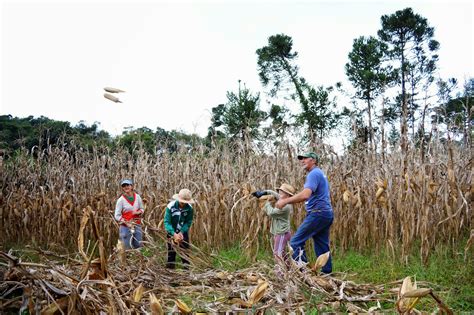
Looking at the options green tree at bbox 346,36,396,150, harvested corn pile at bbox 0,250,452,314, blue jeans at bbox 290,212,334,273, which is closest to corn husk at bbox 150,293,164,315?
harvested corn pile at bbox 0,250,452,314

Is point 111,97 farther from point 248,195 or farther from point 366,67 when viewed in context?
point 366,67

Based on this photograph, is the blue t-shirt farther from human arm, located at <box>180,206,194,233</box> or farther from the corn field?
human arm, located at <box>180,206,194,233</box>

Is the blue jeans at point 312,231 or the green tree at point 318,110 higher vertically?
the green tree at point 318,110

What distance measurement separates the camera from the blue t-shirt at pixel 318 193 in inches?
196

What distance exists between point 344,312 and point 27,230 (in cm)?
766

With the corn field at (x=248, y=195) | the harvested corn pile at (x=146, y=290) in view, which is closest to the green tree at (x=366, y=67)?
the corn field at (x=248, y=195)

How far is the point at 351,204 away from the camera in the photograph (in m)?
6.13

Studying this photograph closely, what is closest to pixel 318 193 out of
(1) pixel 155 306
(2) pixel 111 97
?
(2) pixel 111 97

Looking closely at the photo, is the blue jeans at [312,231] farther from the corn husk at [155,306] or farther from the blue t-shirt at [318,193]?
the corn husk at [155,306]

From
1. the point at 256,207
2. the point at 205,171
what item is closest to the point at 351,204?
the point at 256,207

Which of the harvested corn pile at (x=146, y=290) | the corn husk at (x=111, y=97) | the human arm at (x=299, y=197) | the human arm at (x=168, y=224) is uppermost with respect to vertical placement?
the corn husk at (x=111, y=97)

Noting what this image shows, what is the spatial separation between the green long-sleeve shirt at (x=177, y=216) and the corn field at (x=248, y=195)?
458 mm

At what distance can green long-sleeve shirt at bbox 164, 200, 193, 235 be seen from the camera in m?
5.72

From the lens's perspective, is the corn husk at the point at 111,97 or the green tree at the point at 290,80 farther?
the green tree at the point at 290,80
